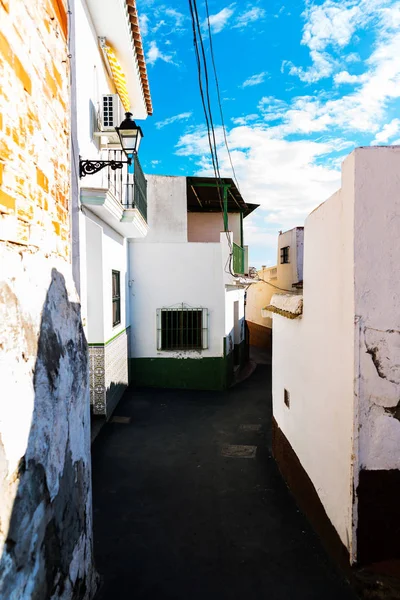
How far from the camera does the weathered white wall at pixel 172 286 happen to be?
37.8 feet

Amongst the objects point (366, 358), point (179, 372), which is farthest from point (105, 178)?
point (366, 358)

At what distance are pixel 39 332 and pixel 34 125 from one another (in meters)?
1.29

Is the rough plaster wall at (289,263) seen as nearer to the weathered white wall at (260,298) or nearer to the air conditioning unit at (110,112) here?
the weathered white wall at (260,298)

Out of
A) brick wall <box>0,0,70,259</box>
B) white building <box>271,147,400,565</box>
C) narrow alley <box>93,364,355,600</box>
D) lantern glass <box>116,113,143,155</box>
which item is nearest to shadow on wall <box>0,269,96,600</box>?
brick wall <box>0,0,70,259</box>

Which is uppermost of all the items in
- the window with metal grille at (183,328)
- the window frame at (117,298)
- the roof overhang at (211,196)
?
the roof overhang at (211,196)

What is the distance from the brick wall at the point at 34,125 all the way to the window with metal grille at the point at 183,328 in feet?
28.4

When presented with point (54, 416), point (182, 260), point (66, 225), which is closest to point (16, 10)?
point (66, 225)

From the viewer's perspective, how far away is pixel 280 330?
6645 millimetres

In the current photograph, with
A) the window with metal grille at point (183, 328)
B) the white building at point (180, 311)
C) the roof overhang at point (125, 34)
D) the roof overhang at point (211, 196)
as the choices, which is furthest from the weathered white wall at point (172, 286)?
the roof overhang at point (125, 34)

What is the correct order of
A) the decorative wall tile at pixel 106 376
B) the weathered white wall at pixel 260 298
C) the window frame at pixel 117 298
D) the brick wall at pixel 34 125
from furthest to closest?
the weathered white wall at pixel 260 298 → the window frame at pixel 117 298 → the decorative wall tile at pixel 106 376 → the brick wall at pixel 34 125

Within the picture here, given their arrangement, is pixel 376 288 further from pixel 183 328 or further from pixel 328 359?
pixel 183 328

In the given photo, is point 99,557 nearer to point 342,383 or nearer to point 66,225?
point 342,383

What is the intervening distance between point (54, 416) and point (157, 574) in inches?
115

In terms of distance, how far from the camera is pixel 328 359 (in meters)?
4.15
